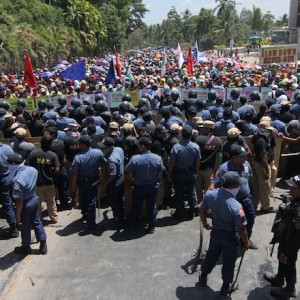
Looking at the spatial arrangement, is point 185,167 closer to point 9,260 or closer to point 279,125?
point 279,125

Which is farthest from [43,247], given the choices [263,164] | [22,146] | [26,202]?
[263,164]

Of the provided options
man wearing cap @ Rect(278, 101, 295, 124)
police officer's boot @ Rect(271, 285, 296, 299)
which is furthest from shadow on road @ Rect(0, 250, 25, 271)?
man wearing cap @ Rect(278, 101, 295, 124)

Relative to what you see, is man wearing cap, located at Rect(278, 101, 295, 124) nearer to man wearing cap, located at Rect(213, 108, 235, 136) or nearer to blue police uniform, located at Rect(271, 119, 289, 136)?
blue police uniform, located at Rect(271, 119, 289, 136)

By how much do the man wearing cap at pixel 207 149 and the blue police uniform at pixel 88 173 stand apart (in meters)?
1.77

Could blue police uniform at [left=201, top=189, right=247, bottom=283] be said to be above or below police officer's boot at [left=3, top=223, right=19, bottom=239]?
above

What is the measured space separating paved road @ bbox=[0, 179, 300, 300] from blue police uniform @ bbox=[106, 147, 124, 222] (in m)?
0.35

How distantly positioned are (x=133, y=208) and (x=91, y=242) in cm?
87

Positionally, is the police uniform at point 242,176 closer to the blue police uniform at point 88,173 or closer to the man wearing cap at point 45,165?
the blue police uniform at point 88,173

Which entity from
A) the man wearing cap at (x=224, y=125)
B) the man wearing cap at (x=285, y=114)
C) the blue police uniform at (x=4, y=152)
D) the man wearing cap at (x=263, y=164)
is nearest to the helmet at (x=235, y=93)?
the man wearing cap at (x=285, y=114)

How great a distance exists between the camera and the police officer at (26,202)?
5707 millimetres

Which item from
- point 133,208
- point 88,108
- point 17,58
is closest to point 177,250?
point 133,208

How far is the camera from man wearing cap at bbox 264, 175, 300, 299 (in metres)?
4.46

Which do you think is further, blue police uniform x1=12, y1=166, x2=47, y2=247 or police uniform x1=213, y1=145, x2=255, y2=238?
blue police uniform x1=12, y1=166, x2=47, y2=247

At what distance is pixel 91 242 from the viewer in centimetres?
661
